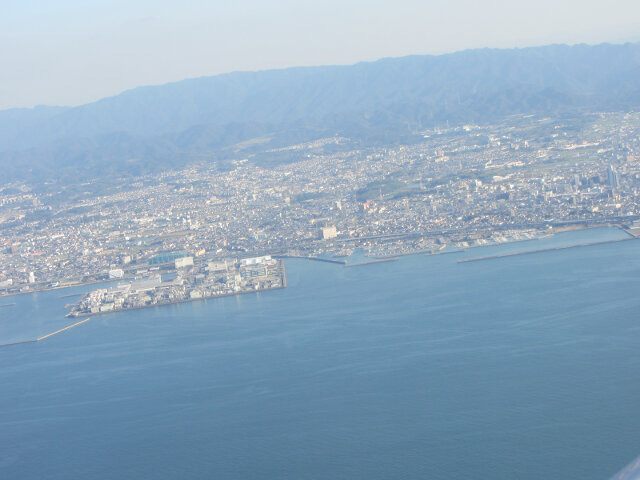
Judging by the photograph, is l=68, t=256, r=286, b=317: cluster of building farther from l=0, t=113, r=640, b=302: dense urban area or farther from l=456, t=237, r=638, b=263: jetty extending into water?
l=456, t=237, r=638, b=263: jetty extending into water

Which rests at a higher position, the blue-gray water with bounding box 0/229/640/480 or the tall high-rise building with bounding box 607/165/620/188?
the tall high-rise building with bounding box 607/165/620/188

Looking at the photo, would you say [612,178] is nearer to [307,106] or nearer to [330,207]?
[330,207]

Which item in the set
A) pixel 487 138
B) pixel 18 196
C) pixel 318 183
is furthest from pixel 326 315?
pixel 18 196

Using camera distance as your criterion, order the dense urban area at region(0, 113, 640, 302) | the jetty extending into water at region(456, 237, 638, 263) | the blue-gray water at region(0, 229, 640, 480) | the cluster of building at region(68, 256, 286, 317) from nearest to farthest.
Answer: the blue-gray water at region(0, 229, 640, 480) → the jetty extending into water at region(456, 237, 638, 263) → the cluster of building at region(68, 256, 286, 317) → the dense urban area at region(0, 113, 640, 302)

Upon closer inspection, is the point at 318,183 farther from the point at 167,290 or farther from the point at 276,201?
the point at 167,290

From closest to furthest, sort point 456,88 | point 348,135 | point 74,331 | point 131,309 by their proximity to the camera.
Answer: point 74,331, point 131,309, point 348,135, point 456,88

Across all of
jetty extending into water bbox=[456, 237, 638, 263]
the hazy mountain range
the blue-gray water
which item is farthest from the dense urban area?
the hazy mountain range

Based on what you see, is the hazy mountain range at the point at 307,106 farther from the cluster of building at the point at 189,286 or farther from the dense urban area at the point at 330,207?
the cluster of building at the point at 189,286
